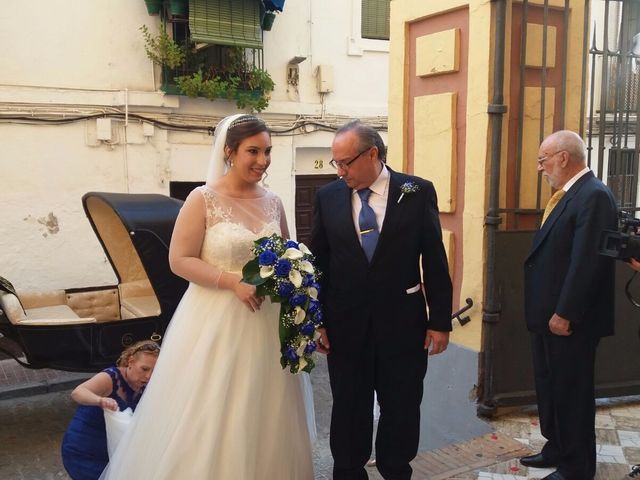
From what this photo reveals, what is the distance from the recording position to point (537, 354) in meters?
3.62

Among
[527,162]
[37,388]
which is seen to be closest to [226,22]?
[37,388]

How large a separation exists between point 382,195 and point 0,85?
23.2 ft

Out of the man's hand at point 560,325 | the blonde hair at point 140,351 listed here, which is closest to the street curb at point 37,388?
the blonde hair at point 140,351

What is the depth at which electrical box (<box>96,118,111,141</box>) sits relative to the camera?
912 cm

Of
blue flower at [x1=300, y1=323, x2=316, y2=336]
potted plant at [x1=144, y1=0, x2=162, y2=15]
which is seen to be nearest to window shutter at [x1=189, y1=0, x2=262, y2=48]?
potted plant at [x1=144, y1=0, x2=162, y2=15]

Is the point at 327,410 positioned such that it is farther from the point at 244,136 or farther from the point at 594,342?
the point at 244,136

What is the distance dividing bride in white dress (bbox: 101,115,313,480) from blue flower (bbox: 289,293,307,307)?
0.62 feet

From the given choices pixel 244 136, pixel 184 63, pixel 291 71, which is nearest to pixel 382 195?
pixel 244 136

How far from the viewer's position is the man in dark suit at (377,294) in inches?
124

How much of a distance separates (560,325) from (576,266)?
1.05 ft

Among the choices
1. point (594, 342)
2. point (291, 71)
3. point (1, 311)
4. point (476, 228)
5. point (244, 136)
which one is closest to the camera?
point (244, 136)

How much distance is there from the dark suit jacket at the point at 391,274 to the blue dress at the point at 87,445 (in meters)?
1.34

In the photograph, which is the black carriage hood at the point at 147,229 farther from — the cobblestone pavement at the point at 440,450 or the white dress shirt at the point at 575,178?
the white dress shirt at the point at 575,178

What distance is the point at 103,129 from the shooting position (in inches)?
360
